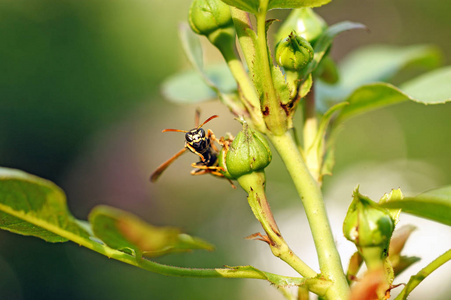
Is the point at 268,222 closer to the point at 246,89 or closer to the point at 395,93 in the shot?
the point at 246,89

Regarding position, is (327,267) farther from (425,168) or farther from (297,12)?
(425,168)

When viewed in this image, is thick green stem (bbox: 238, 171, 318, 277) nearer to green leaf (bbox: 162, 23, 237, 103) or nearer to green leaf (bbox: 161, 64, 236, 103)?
green leaf (bbox: 162, 23, 237, 103)

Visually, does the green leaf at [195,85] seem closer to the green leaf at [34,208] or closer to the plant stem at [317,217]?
the plant stem at [317,217]

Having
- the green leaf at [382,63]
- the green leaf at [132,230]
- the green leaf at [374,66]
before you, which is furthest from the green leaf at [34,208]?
the green leaf at [382,63]

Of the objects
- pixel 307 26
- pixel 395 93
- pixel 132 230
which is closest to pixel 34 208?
pixel 132 230

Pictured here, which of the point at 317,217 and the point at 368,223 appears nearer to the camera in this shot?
the point at 368,223


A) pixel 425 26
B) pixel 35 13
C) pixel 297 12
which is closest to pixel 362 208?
pixel 297 12

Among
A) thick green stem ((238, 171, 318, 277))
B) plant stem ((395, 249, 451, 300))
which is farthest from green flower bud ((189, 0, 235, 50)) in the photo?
plant stem ((395, 249, 451, 300))

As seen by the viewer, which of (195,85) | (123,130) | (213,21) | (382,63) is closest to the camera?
(213,21)
